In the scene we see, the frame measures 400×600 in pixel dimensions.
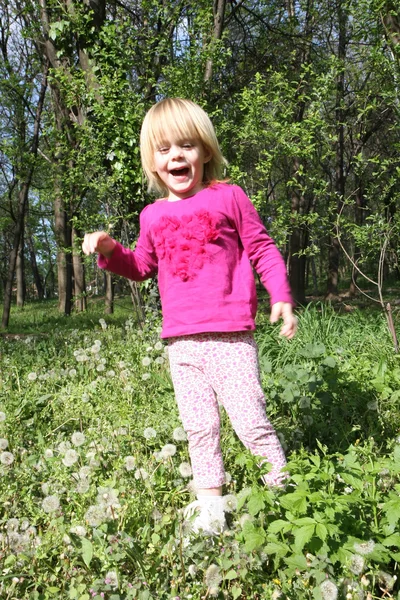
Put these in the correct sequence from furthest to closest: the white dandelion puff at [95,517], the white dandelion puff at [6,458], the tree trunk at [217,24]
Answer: the tree trunk at [217,24] → the white dandelion puff at [6,458] → the white dandelion puff at [95,517]

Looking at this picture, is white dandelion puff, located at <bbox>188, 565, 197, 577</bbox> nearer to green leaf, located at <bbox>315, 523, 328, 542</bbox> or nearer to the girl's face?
green leaf, located at <bbox>315, 523, 328, 542</bbox>

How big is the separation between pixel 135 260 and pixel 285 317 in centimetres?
80

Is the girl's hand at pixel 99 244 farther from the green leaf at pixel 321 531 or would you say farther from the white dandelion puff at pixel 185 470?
the green leaf at pixel 321 531

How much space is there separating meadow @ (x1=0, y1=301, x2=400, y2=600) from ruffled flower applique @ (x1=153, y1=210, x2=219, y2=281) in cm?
81

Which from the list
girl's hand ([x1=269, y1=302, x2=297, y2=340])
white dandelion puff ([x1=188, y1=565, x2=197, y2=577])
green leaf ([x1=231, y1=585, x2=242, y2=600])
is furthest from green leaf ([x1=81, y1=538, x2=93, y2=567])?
girl's hand ([x1=269, y1=302, x2=297, y2=340])

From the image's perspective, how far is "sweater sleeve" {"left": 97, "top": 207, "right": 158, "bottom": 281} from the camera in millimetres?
2523

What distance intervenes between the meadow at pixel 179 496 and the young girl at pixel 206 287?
0.51ft

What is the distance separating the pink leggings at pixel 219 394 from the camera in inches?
92.7

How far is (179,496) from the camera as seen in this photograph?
8.46ft

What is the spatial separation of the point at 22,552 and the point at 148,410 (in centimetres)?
174

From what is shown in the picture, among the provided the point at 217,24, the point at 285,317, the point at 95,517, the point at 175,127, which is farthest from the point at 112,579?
the point at 217,24

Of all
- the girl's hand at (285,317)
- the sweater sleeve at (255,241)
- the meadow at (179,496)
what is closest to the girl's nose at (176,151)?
the sweater sleeve at (255,241)

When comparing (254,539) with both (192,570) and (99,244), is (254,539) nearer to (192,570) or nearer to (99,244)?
(192,570)

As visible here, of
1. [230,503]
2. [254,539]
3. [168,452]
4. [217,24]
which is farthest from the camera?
[217,24]
